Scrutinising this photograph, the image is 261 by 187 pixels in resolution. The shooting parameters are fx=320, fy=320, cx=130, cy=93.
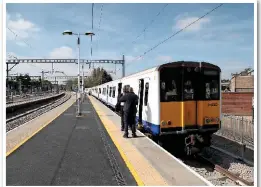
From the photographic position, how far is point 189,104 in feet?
34.2

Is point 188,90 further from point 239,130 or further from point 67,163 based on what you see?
point 239,130

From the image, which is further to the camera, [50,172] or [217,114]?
[217,114]

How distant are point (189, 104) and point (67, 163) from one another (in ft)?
15.4

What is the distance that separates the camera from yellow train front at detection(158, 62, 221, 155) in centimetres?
1027

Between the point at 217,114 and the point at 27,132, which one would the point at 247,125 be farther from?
the point at 27,132

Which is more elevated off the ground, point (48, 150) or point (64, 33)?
point (64, 33)

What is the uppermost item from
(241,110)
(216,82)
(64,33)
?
(64,33)

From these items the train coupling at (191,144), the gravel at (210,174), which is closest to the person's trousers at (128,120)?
the train coupling at (191,144)

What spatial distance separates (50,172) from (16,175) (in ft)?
2.20

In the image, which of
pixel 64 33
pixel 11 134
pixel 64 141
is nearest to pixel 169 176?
pixel 64 141

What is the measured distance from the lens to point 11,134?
1180 cm

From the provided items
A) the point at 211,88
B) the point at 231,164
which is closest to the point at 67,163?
the point at 211,88

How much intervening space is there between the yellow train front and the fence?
3226mm

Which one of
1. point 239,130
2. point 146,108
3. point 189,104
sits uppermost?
point 189,104
